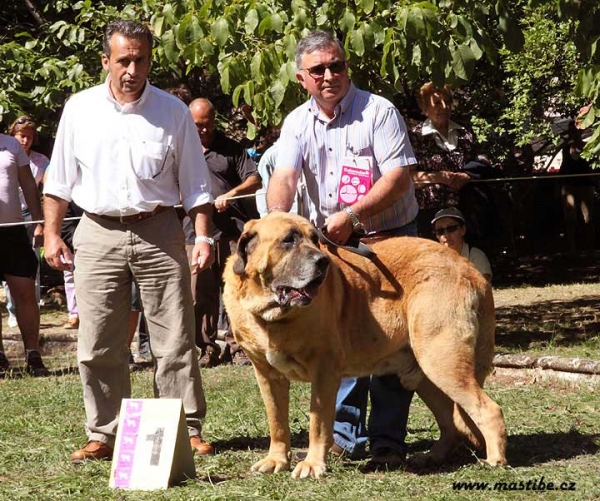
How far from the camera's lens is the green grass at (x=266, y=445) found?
4977 millimetres

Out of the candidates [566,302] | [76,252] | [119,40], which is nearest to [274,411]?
[76,252]

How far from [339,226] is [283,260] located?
0.41 meters

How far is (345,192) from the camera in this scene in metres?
5.63

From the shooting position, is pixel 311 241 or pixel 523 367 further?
pixel 523 367

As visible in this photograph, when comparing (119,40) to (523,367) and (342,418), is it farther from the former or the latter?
(523,367)

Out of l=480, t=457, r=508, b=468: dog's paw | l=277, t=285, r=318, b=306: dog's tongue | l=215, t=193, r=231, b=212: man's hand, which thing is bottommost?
l=480, t=457, r=508, b=468: dog's paw

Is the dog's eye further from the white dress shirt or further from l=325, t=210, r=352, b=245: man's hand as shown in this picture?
the white dress shirt

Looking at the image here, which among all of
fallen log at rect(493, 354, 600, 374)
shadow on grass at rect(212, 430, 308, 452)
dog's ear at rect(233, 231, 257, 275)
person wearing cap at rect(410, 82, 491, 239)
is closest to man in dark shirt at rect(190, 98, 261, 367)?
person wearing cap at rect(410, 82, 491, 239)

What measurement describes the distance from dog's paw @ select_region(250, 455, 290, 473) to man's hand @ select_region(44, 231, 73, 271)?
156 cm

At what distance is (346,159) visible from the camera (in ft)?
18.5

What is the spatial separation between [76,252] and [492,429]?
8.21ft

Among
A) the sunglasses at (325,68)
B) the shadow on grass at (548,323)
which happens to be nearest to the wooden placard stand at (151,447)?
the sunglasses at (325,68)

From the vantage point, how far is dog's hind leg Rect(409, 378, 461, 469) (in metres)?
5.62

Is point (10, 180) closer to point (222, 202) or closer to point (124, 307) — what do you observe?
point (222, 202)
